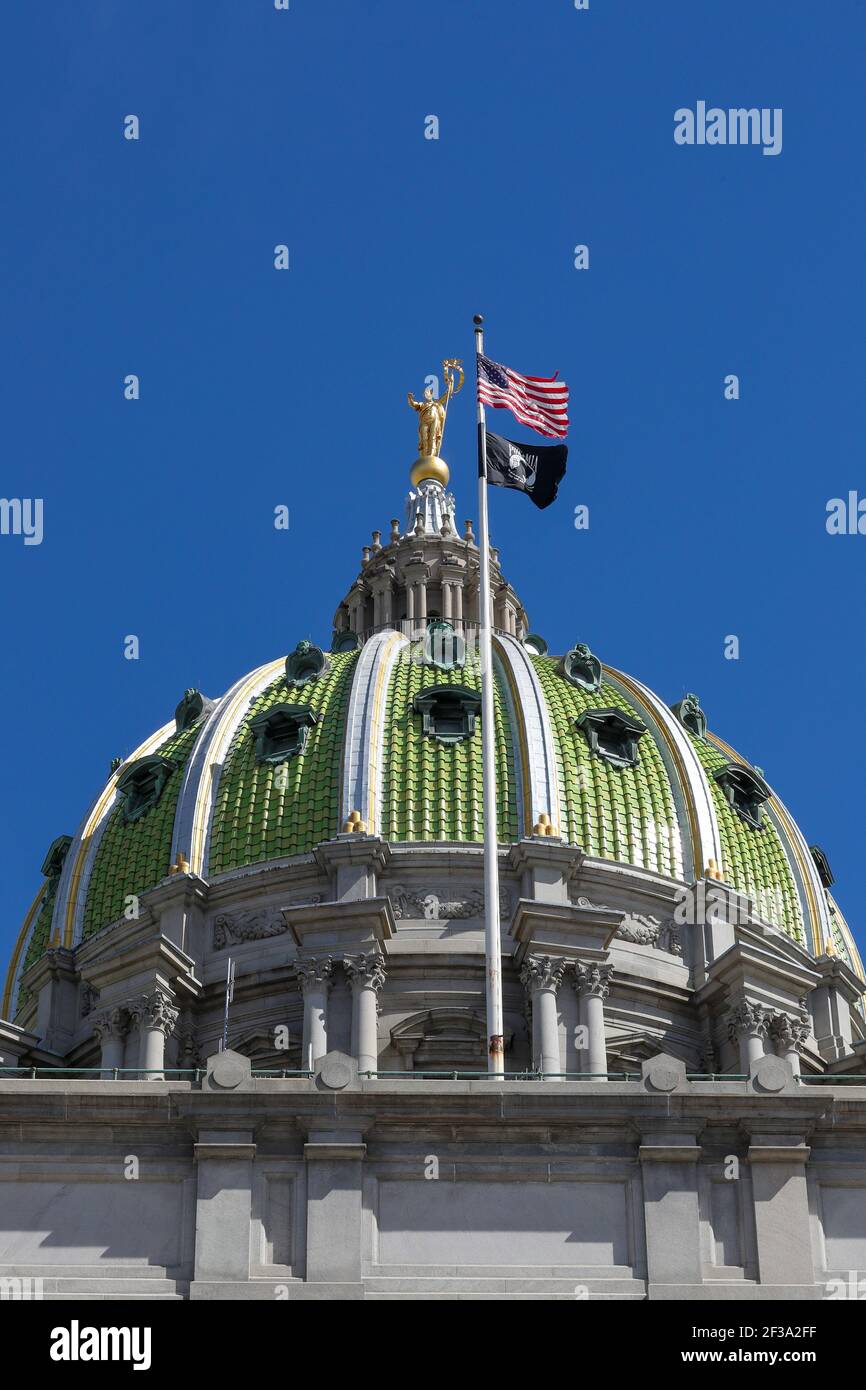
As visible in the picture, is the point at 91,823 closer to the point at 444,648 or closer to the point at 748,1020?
the point at 444,648

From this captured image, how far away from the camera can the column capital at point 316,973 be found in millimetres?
57250

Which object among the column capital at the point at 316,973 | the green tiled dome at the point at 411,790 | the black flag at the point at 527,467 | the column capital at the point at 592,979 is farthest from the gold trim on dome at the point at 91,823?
the black flag at the point at 527,467

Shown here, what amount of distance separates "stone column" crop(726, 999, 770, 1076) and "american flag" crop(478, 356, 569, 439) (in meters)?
15.9

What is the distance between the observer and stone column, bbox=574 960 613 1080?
185 ft

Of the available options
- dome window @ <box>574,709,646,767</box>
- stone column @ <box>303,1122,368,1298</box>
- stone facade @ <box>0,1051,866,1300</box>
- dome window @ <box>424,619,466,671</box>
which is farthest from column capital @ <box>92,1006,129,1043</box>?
stone column @ <box>303,1122,368,1298</box>

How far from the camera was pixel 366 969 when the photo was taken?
57.4m

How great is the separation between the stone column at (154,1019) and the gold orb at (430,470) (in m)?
30.3

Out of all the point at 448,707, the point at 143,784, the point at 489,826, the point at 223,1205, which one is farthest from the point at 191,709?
the point at 223,1205

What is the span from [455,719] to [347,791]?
4646mm

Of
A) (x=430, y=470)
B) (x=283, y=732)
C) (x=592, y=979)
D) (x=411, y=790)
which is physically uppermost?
(x=430, y=470)

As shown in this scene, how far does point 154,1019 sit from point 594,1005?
439 inches

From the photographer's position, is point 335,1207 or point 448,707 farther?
point 448,707

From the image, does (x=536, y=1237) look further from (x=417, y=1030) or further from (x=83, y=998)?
(x=83, y=998)
